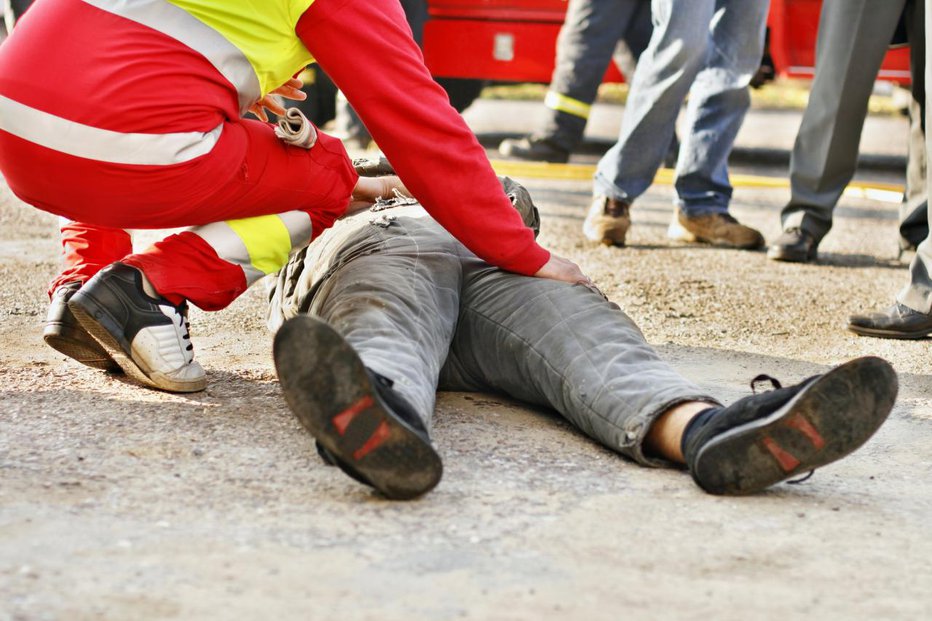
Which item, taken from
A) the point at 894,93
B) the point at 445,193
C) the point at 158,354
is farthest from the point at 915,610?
the point at 894,93

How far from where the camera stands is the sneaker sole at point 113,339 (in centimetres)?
239

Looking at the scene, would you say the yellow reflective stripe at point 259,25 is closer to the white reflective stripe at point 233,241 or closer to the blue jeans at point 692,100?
the white reflective stripe at point 233,241

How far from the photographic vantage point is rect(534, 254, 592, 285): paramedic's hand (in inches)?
98.3

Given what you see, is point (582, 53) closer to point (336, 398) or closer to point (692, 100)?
point (692, 100)

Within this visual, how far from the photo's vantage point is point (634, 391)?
7.18 ft

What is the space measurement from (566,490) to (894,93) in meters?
9.23

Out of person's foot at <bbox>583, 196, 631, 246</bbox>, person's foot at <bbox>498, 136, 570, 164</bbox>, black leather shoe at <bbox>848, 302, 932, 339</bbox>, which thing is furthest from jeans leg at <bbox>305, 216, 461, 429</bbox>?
person's foot at <bbox>498, 136, 570, 164</bbox>

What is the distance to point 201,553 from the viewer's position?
1.70m

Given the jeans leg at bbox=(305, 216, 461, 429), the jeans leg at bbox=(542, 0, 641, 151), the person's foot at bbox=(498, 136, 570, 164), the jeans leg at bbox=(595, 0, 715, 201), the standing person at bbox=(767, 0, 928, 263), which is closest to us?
the jeans leg at bbox=(305, 216, 461, 429)

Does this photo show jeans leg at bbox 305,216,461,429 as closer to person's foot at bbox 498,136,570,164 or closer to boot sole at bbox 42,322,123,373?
boot sole at bbox 42,322,123,373

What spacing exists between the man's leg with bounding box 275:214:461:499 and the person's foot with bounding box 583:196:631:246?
6.20ft

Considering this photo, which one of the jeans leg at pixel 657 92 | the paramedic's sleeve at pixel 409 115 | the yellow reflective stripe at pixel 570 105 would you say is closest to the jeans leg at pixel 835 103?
the jeans leg at pixel 657 92

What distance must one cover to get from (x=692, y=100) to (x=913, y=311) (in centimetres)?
157

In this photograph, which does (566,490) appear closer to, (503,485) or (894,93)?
(503,485)
